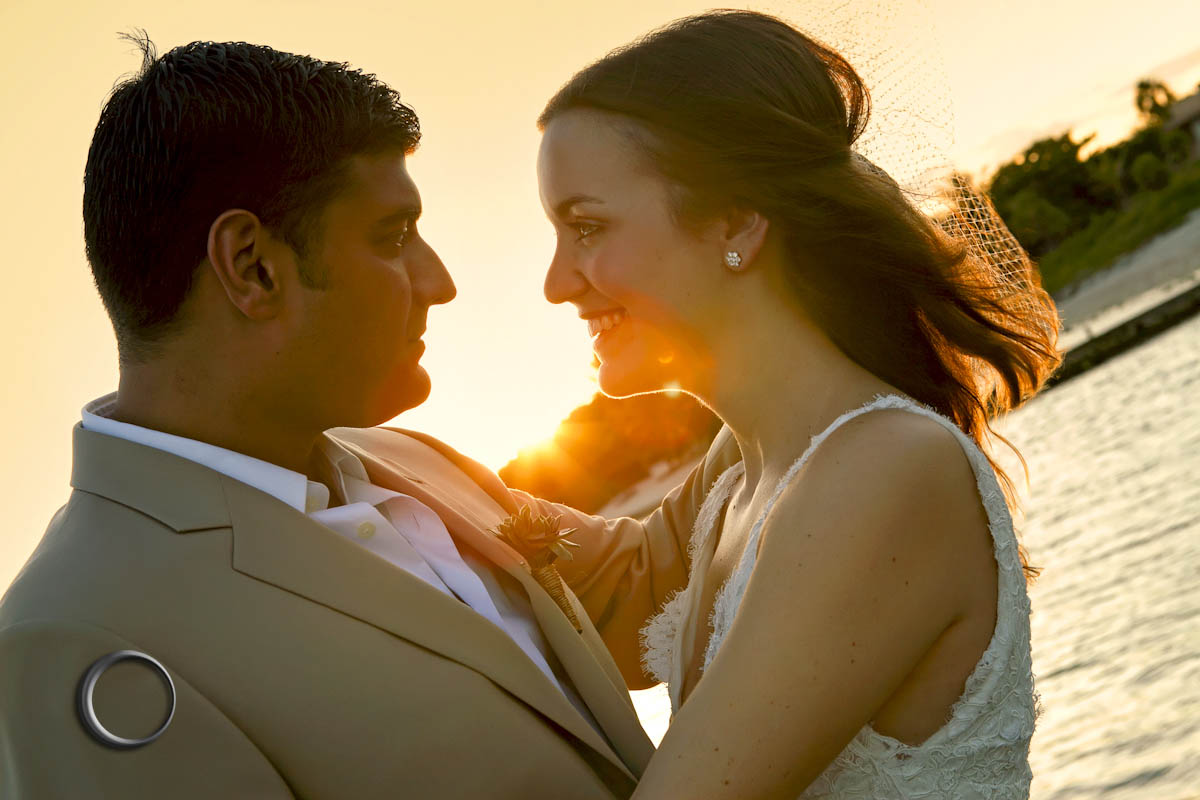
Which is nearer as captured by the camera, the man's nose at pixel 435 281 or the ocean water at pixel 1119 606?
the man's nose at pixel 435 281

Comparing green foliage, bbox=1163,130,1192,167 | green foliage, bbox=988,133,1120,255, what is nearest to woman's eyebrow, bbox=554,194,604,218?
green foliage, bbox=988,133,1120,255

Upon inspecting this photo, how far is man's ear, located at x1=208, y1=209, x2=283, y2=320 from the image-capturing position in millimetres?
2590

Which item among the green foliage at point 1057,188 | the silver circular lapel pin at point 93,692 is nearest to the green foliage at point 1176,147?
the green foliage at point 1057,188

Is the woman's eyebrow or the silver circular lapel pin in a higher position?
the woman's eyebrow

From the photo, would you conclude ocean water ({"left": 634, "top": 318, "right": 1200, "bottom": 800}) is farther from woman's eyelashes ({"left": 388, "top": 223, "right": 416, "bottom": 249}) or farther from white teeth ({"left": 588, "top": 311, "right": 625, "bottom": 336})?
woman's eyelashes ({"left": 388, "top": 223, "right": 416, "bottom": 249})

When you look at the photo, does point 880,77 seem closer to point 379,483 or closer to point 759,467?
point 759,467

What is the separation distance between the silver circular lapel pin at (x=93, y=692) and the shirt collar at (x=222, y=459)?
0.50 m

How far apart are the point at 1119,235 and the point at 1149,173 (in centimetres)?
1472

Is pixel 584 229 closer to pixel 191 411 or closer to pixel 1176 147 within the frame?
pixel 191 411

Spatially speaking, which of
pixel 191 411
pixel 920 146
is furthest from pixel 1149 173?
pixel 191 411

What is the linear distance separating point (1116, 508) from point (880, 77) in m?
11.8

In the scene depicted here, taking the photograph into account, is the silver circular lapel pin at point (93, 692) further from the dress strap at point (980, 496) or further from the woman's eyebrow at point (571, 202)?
the woman's eyebrow at point (571, 202)

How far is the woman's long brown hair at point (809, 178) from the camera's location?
2.70 meters

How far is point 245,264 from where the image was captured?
2.62m
